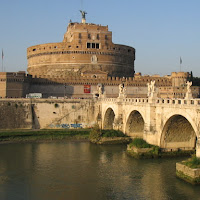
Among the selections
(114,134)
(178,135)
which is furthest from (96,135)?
(178,135)

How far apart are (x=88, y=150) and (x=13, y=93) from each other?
24245mm

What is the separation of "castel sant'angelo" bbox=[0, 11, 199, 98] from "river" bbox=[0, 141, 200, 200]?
25.7m

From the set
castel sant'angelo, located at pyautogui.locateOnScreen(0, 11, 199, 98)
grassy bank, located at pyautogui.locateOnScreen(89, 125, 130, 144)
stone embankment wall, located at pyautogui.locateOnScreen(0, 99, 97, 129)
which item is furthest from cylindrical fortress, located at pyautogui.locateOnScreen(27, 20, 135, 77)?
grassy bank, located at pyautogui.locateOnScreen(89, 125, 130, 144)

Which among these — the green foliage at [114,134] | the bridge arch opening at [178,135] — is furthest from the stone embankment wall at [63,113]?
the bridge arch opening at [178,135]

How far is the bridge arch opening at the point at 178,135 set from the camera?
91.0ft

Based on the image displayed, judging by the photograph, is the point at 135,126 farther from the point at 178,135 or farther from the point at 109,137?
the point at 178,135

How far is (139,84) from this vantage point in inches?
2547

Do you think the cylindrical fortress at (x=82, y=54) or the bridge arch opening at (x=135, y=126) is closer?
the bridge arch opening at (x=135, y=126)

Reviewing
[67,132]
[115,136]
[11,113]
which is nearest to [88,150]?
[115,136]

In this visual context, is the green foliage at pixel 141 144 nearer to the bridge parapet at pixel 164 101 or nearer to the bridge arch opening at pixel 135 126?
the bridge parapet at pixel 164 101

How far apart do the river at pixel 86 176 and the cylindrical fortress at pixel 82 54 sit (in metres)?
37.8

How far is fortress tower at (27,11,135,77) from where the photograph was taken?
69812 millimetres

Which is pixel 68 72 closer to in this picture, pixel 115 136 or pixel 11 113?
pixel 11 113

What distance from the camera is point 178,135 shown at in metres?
28.7
